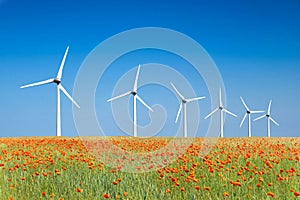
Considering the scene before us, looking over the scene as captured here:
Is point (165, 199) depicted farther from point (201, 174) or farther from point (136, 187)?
point (201, 174)

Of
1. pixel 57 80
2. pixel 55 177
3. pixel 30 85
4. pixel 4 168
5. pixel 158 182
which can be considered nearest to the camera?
pixel 158 182

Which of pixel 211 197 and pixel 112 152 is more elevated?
pixel 112 152

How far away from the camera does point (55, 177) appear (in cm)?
934

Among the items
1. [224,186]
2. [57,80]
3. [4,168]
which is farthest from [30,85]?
[224,186]

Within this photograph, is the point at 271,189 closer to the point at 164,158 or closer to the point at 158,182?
the point at 158,182

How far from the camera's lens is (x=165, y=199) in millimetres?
7344

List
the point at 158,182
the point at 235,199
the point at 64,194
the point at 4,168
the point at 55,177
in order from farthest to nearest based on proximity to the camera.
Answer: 1. the point at 4,168
2. the point at 55,177
3. the point at 158,182
4. the point at 64,194
5. the point at 235,199

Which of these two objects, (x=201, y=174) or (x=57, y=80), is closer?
(x=201, y=174)

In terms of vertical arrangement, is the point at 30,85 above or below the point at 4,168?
above

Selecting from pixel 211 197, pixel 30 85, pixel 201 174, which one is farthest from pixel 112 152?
pixel 30 85

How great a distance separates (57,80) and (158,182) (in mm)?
24978

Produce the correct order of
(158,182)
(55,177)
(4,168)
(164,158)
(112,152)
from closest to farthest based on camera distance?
(158,182), (55,177), (4,168), (164,158), (112,152)

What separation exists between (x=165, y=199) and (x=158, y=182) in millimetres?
1402

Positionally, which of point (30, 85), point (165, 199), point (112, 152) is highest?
point (30, 85)
